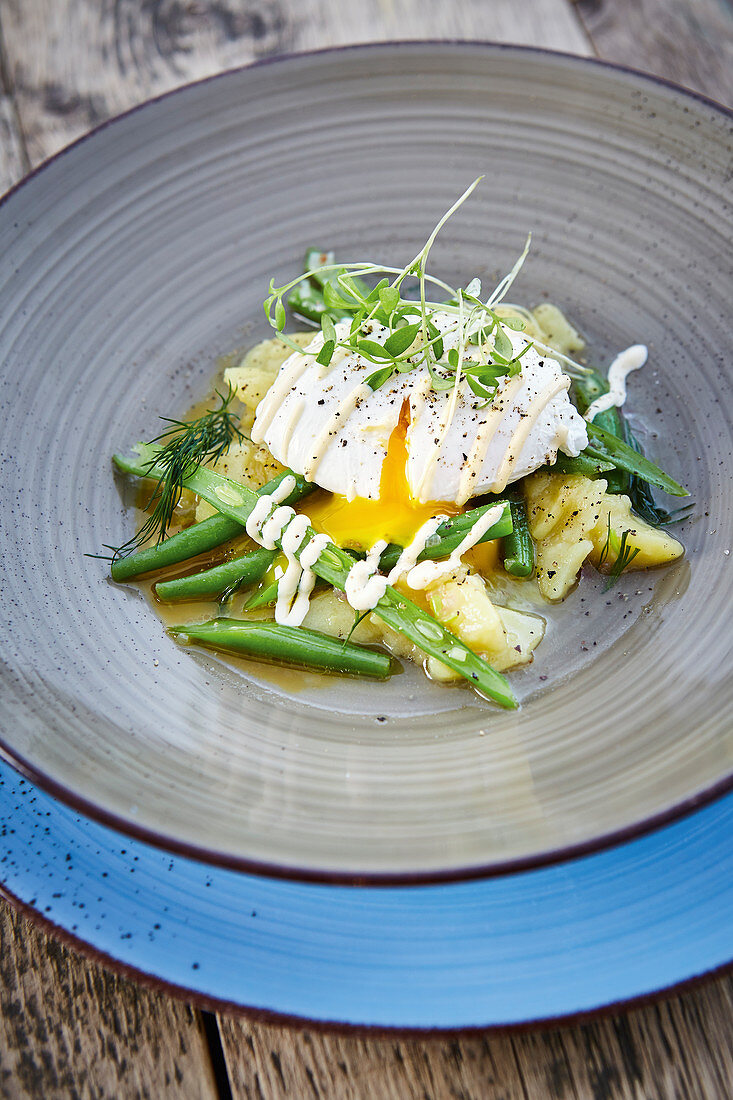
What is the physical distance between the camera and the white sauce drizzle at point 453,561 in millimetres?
3469

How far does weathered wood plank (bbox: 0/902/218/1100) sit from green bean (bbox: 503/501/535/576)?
75.3 inches

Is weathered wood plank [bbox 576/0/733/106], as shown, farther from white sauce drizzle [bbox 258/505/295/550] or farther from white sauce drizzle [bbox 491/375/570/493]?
white sauce drizzle [bbox 258/505/295/550]

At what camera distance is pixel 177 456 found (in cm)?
389

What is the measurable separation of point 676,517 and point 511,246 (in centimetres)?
164

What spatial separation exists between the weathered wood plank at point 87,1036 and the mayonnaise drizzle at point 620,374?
2.81 metres

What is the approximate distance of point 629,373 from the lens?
13.6ft

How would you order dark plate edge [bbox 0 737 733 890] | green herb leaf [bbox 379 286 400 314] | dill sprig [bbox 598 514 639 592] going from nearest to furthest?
dark plate edge [bbox 0 737 733 890] < dill sprig [bbox 598 514 639 592] < green herb leaf [bbox 379 286 400 314]

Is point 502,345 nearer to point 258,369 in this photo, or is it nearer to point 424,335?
point 424,335

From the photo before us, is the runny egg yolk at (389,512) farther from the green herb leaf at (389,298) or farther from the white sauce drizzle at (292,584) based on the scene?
the green herb leaf at (389,298)

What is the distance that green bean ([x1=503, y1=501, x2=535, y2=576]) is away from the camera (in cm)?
365

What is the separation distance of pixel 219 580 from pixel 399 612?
0.74 metres

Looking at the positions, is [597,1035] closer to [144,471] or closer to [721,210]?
[144,471]

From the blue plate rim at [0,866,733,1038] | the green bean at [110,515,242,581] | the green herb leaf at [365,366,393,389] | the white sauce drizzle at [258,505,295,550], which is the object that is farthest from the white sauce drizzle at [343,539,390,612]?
the blue plate rim at [0,866,733,1038]

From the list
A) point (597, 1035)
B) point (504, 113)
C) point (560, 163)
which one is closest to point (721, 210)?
point (560, 163)
